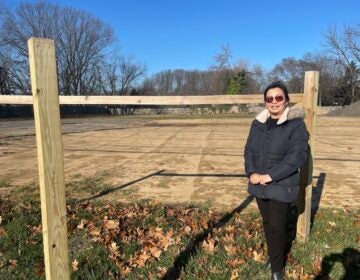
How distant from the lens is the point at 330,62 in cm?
7625

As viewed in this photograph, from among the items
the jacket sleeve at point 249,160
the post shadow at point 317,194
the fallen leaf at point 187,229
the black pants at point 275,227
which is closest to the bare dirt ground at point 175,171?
the post shadow at point 317,194

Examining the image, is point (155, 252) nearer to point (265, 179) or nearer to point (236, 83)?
point (265, 179)

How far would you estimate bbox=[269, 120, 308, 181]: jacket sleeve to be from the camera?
344 centimetres

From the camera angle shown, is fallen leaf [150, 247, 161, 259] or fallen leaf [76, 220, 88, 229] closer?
fallen leaf [150, 247, 161, 259]

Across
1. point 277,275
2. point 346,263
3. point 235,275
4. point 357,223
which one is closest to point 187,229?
point 235,275

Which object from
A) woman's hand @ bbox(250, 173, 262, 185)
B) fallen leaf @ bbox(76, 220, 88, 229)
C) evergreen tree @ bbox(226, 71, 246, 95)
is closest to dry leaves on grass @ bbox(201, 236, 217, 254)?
woman's hand @ bbox(250, 173, 262, 185)

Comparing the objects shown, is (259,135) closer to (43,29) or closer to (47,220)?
(47,220)

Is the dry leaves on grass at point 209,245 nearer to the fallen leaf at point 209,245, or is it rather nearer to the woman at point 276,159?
the fallen leaf at point 209,245

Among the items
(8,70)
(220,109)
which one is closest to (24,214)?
(220,109)

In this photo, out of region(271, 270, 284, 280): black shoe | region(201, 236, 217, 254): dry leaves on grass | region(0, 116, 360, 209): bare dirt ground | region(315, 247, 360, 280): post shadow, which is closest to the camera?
region(271, 270, 284, 280): black shoe

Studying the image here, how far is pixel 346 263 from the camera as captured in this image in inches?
161

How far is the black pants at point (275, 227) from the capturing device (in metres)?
3.63

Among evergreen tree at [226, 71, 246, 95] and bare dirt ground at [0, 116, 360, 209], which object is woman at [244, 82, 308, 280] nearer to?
bare dirt ground at [0, 116, 360, 209]

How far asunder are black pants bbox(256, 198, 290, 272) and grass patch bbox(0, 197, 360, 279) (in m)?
0.27
